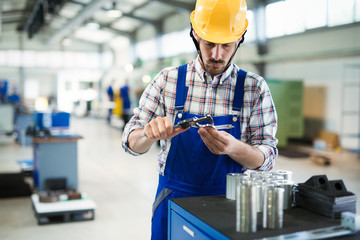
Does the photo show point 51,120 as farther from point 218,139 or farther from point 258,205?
point 258,205

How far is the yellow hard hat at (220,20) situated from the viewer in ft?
5.22

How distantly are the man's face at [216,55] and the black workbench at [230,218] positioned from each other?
57 cm

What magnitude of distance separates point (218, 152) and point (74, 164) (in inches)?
165

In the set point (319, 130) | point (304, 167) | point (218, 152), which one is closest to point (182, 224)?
point (218, 152)


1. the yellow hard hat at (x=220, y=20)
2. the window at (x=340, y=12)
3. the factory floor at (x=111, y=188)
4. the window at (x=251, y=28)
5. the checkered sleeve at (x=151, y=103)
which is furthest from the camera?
the window at (x=251, y=28)

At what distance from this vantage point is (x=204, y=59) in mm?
1672

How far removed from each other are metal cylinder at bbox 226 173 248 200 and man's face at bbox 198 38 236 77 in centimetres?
49

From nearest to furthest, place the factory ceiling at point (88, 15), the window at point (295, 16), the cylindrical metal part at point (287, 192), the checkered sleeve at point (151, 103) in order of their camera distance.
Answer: the cylindrical metal part at point (287, 192) → the checkered sleeve at point (151, 103) → the window at point (295, 16) → the factory ceiling at point (88, 15)

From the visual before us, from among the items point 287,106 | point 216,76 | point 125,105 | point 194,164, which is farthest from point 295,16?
point 194,164

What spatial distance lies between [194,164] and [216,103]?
0.99 feet

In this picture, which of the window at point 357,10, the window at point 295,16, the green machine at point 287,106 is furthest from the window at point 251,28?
the window at point 357,10

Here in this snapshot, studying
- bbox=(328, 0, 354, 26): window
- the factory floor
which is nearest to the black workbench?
the factory floor

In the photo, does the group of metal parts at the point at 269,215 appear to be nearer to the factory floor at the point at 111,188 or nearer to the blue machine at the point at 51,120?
the factory floor at the point at 111,188

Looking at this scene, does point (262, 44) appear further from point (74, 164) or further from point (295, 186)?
point (295, 186)
